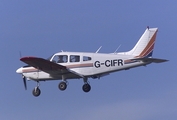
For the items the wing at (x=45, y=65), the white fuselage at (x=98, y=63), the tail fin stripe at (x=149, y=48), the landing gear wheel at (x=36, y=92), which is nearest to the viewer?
the wing at (x=45, y=65)

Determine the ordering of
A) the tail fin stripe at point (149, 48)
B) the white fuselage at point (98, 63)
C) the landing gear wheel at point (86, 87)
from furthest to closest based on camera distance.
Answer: the landing gear wheel at point (86, 87) < the tail fin stripe at point (149, 48) < the white fuselage at point (98, 63)

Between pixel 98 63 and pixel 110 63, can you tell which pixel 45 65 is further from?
pixel 110 63

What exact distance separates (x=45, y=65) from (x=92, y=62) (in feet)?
9.95

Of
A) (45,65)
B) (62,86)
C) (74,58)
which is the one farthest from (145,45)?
(45,65)

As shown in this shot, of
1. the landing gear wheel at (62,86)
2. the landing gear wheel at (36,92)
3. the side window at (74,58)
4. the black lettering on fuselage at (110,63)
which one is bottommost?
the landing gear wheel at (36,92)

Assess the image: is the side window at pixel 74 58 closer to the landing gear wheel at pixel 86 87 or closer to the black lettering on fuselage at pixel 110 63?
the black lettering on fuselage at pixel 110 63

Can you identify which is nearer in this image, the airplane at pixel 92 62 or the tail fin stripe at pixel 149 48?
the airplane at pixel 92 62

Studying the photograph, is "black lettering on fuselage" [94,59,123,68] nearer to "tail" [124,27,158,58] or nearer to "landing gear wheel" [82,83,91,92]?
"tail" [124,27,158,58]

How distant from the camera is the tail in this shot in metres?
44.9

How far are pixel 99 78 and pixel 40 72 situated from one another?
3.96 metres

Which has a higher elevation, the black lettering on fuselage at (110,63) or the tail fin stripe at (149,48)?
the tail fin stripe at (149,48)

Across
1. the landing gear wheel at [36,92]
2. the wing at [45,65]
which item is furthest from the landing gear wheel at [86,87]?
the landing gear wheel at [36,92]

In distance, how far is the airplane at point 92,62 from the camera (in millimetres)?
44562

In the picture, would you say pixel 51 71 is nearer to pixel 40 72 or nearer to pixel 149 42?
pixel 40 72
